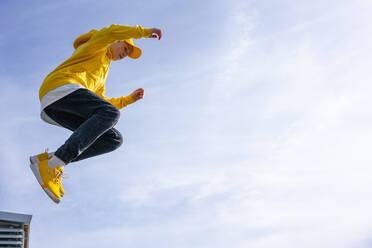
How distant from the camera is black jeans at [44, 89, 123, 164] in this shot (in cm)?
401

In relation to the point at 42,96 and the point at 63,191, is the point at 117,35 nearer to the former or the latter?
the point at 42,96

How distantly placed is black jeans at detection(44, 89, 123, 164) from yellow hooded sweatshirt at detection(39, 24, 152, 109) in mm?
211

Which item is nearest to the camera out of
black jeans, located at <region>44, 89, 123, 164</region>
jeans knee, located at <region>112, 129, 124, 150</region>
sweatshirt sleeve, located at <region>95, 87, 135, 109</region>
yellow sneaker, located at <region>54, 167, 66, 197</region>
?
black jeans, located at <region>44, 89, 123, 164</region>

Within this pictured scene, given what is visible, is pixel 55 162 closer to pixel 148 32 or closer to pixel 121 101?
pixel 121 101

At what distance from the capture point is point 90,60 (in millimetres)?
4535

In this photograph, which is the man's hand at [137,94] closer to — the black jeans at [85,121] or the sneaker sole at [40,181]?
the black jeans at [85,121]

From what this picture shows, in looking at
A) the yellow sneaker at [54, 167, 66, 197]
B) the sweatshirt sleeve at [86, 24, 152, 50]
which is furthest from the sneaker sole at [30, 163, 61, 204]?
the sweatshirt sleeve at [86, 24, 152, 50]

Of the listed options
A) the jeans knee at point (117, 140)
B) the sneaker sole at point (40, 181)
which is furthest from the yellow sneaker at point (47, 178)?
the jeans knee at point (117, 140)

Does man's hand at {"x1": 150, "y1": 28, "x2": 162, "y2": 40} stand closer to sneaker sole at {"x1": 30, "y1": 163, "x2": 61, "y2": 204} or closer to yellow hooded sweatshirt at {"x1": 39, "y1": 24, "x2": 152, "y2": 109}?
yellow hooded sweatshirt at {"x1": 39, "y1": 24, "x2": 152, "y2": 109}

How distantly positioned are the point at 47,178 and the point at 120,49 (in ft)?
5.82

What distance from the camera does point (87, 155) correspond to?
464 cm

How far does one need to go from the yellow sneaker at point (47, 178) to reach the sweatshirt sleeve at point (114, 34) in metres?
1.43

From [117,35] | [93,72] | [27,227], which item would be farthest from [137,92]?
[27,227]

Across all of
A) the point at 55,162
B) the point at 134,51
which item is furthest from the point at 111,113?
the point at 134,51
